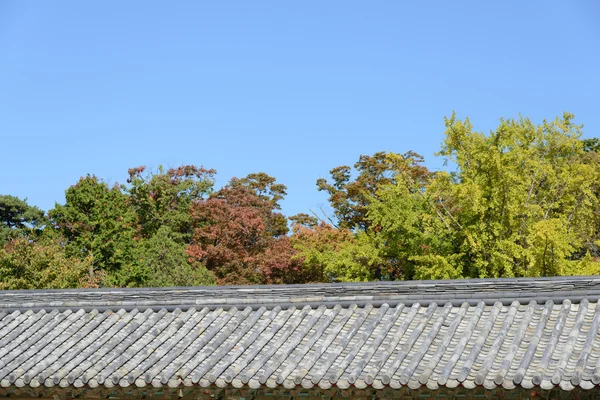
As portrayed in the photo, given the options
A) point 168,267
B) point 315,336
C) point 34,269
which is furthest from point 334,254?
point 315,336

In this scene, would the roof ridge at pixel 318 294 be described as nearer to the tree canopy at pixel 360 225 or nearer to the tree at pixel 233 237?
the tree canopy at pixel 360 225

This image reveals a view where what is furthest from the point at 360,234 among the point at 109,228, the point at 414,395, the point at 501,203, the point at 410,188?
the point at 414,395

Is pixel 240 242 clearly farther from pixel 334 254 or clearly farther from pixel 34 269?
pixel 34 269

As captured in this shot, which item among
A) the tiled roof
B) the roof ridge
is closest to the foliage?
the roof ridge

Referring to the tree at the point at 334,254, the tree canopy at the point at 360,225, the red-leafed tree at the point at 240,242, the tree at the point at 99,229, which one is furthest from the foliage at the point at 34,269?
the tree at the point at 334,254

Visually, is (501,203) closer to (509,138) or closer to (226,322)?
(509,138)

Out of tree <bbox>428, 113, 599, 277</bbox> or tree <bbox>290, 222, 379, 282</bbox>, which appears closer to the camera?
tree <bbox>428, 113, 599, 277</bbox>

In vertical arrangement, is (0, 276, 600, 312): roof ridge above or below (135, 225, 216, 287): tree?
above

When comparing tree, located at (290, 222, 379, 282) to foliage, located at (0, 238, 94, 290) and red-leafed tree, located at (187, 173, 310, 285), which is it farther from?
foliage, located at (0, 238, 94, 290)

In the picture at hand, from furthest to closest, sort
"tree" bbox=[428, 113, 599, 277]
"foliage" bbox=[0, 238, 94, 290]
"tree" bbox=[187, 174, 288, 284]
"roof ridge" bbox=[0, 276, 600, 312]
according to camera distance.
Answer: "tree" bbox=[187, 174, 288, 284]
"foliage" bbox=[0, 238, 94, 290]
"tree" bbox=[428, 113, 599, 277]
"roof ridge" bbox=[0, 276, 600, 312]

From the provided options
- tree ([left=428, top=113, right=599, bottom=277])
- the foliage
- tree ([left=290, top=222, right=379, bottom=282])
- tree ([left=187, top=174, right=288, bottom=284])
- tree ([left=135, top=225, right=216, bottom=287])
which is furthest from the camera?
tree ([left=187, top=174, right=288, bottom=284])

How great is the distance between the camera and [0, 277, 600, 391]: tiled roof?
8438mm

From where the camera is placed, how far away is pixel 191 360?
30.8ft

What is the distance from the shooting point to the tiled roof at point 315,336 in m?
8.44
